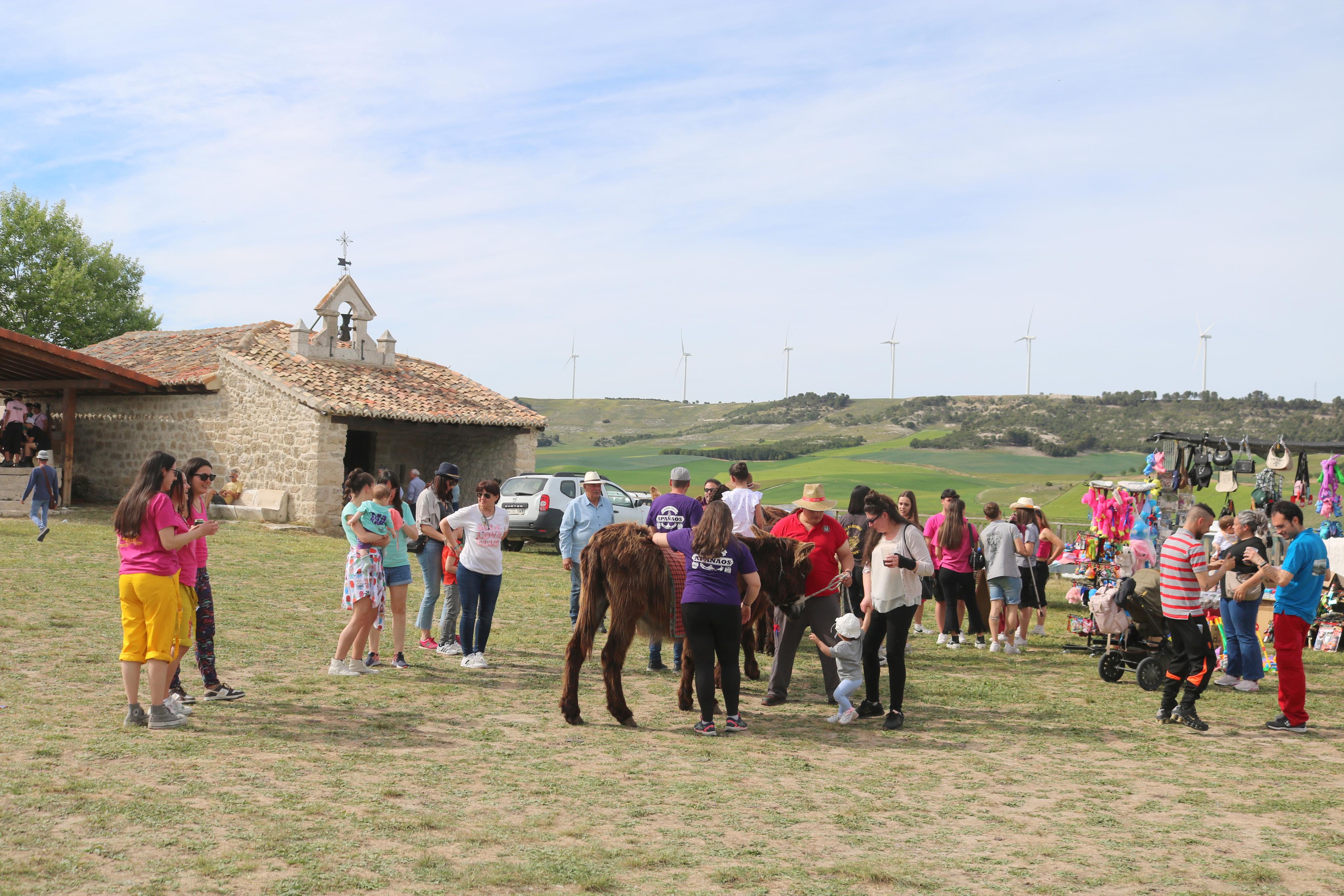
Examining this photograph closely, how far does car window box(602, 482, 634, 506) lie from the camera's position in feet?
66.6

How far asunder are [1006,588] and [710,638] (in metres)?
4.79

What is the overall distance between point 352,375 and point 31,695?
1774 centimetres

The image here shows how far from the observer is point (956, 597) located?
1042 cm

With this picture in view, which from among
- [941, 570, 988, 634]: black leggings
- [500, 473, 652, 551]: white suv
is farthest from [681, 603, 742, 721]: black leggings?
[500, 473, 652, 551]: white suv

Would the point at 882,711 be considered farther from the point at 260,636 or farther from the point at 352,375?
the point at 352,375

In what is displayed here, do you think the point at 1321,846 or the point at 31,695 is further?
the point at 31,695

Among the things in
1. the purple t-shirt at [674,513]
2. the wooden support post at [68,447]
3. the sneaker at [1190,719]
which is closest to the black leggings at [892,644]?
the purple t-shirt at [674,513]

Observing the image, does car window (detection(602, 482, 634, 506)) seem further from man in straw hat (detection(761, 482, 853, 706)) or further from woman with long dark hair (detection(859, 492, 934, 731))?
woman with long dark hair (detection(859, 492, 934, 731))

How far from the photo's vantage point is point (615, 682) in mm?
6680

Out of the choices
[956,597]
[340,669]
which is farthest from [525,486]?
[340,669]

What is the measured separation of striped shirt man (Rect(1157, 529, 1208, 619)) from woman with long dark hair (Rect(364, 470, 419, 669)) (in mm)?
5804

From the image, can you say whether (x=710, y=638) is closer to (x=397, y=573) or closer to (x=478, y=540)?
(x=478, y=540)

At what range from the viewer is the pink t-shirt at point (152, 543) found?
589cm

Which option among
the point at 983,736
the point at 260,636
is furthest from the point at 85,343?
the point at 983,736
